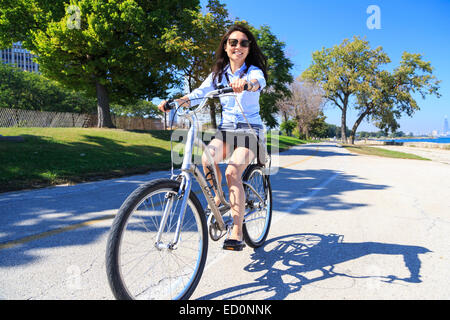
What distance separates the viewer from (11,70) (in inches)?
1837

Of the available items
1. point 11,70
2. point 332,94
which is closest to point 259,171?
point 332,94

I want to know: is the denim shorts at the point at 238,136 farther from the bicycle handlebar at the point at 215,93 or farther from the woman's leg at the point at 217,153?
the bicycle handlebar at the point at 215,93

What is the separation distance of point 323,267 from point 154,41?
1808cm

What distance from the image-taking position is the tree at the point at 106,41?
17250 mm

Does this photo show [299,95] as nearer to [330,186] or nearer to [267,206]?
[330,186]

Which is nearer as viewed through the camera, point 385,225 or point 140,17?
point 385,225

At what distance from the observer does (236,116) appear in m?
2.89

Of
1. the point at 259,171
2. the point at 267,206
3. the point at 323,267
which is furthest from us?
the point at 267,206

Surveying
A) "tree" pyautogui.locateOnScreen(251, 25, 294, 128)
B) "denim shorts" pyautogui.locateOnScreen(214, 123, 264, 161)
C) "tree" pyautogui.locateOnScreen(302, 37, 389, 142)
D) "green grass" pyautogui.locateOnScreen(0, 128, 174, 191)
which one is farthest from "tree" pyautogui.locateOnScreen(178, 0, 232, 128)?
"tree" pyautogui.locateOnScreen(302, 37, 389, 142)

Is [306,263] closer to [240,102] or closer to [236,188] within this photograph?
[236,188]

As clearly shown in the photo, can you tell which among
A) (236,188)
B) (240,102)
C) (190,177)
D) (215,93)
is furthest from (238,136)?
(190,177)

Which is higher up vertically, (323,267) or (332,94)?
(332,94)

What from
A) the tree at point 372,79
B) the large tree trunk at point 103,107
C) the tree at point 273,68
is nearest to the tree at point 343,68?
the tree at point 372,79

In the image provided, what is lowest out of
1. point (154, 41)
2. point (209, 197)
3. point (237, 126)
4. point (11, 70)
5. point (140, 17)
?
point (209, 197)
